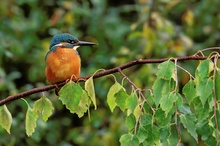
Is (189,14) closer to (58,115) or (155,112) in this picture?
(58,115)

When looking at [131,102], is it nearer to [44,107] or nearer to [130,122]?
[130,122]

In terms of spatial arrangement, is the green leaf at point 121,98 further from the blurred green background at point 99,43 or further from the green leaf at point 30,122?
the blurred green background at point 99,43

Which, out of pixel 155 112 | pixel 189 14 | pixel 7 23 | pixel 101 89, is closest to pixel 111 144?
pixel 101 89

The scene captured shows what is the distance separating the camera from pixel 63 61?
330 cm

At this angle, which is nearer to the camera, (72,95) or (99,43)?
(72,95)

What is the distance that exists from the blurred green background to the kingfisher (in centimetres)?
175

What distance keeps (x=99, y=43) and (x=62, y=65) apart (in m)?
3.19

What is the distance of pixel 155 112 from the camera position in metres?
2.21

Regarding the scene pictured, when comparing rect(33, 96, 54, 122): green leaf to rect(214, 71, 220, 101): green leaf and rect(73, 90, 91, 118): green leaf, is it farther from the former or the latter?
rect(214, 71, 220, 101): green leaf

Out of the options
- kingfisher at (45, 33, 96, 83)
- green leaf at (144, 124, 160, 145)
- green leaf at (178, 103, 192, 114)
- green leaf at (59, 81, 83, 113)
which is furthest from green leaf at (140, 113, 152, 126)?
kingfisher at (45, 33, 96, 83)

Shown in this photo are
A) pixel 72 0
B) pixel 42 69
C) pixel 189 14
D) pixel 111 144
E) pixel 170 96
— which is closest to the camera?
pixel 170 96

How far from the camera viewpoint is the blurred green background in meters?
5.55

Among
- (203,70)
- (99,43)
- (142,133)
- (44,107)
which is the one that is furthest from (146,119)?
(99,43)

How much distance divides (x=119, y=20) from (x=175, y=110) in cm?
463
